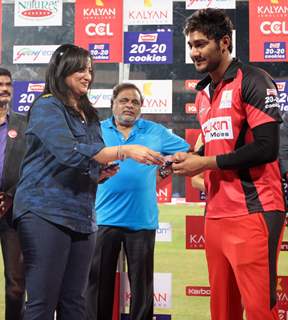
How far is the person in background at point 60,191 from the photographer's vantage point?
197 centimetres

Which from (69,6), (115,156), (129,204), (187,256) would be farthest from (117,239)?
(187,256)

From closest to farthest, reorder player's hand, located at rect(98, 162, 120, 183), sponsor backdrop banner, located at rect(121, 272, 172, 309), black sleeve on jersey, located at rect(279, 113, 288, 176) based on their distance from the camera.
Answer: player's hand, located at rect(98, 162, 120, 183) → black sleeve on jersey, located at rect(279, 113, 288, 176) → sponsor backdrop banner, located at rect(121, 272, 172, 309)

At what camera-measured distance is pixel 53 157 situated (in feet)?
6.60

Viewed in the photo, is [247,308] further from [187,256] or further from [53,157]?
[187,256]

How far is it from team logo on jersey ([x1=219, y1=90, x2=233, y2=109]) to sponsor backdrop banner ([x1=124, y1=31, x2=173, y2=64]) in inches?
74.8

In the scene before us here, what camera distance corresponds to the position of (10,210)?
2.99m

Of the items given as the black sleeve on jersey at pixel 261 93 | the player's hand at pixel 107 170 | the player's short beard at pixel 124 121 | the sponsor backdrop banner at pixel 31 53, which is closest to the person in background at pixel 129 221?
the player's short beard at pixel 124 121

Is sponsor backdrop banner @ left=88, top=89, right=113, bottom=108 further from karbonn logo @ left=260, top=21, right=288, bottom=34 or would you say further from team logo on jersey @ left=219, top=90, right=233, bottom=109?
team logo on jersey @ left=219, top=90, right=233, bottom=109

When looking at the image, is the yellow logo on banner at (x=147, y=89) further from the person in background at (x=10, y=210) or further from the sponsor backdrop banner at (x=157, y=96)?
the person in background at (x=10, y=210)

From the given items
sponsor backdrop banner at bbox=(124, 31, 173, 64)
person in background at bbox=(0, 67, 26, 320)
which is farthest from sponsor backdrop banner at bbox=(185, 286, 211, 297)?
sponsor backdrop banner at bbox=(124, 31, 173, 64)

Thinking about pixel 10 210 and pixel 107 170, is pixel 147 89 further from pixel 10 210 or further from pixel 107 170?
pixel 107 170

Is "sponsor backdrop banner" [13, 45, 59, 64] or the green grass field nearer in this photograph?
the green grass field

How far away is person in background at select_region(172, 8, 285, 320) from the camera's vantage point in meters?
1.87

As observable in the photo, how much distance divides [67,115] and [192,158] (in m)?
0.53
